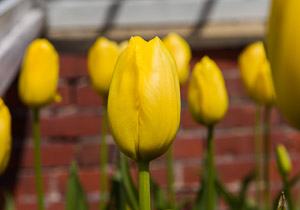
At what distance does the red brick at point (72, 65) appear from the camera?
Answer: 1248 mm

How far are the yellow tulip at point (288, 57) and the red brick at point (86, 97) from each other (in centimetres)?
97

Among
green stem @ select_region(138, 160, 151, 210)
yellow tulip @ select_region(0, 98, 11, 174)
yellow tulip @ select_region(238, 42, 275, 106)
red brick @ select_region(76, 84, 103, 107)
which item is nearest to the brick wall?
red brick @ select_region(76, 84, 103, 107)

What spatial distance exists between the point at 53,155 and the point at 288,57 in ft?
3.41

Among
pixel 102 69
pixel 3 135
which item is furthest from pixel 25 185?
→ pixel 3 135

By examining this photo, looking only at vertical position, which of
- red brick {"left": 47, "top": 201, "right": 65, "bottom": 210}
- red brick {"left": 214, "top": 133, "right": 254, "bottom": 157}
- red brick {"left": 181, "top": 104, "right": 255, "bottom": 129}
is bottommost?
red brick {"left": 47, "top": 201, "right": 65, "bottom": 210}

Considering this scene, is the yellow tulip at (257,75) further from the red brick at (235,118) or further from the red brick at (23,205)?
the red brick at (23,205)

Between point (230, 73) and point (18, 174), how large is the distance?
590 millimetres

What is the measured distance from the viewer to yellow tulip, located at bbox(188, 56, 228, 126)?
0.60 metres

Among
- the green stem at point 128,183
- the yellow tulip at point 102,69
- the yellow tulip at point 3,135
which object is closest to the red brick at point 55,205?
the yellow tulip at point 102,69

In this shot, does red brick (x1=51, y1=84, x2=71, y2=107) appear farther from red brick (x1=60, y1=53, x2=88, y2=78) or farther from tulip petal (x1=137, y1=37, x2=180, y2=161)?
tulip petal (x1=137, y1=37, x2=180, y2=161)

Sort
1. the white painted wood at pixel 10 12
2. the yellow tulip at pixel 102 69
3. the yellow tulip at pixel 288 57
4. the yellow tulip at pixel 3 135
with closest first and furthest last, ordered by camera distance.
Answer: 1. the yellow tulip at pixel 288 57
2. the yellow tulip at pixel 3 135
3. the yellow tulip at pixel 102 69
4. the white painted wood at pixel 10 12

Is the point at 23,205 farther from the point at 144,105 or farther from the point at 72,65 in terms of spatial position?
the point at 144,105

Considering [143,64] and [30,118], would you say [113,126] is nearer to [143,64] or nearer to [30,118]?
[143,64]

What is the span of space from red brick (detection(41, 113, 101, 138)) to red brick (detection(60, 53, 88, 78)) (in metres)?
0.10
